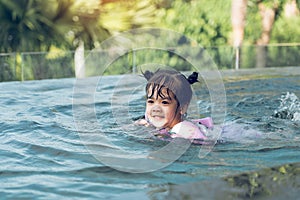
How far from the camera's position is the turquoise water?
404cm

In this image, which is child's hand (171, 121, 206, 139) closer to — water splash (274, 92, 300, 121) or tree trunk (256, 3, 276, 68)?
water splash (274, 92, 300, 121)

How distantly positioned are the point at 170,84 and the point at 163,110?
0.23 meters

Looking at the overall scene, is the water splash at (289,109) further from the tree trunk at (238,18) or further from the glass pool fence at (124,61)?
the tree trunk at (238,18)

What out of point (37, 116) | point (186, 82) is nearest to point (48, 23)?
point (37, 116)

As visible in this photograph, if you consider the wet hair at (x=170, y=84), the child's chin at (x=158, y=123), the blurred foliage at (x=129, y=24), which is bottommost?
the child's chin at (x=158, y=123)

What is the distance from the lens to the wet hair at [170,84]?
5516 mm

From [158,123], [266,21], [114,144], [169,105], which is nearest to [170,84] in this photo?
[169,105]

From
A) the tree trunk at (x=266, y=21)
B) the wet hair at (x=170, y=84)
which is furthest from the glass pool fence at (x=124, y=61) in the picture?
the wet hair at (x=170, y=84)

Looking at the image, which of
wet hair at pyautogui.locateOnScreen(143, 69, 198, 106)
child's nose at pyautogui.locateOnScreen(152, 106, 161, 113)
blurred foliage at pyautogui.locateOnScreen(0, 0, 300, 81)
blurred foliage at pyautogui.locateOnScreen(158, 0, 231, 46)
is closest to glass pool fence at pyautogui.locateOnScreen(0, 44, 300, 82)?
blurred foliage at pyautogui.locateOnScreen(0, 0, 300, 81)

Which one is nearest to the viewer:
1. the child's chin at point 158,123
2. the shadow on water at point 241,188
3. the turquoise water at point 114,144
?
the shadow on water at point 241,188

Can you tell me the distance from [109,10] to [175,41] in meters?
2.09

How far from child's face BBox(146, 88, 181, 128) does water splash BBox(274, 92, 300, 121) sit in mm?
2116

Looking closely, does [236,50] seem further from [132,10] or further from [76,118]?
[76,118]

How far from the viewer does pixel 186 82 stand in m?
5.82
